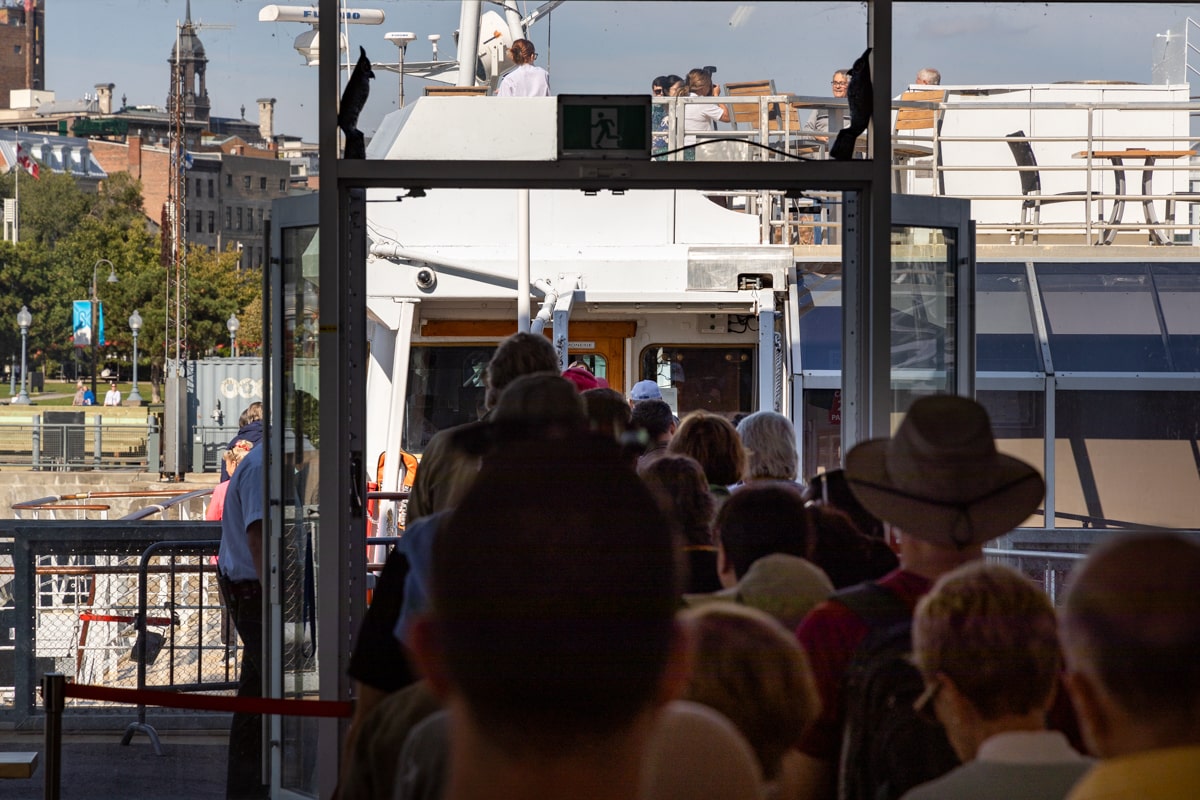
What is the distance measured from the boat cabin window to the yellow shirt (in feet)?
33.6

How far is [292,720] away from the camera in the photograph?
4.96 m

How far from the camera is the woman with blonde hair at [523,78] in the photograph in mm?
4383

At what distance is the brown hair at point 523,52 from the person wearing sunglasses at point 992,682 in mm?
2755

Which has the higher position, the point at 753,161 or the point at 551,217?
the point at 551,217

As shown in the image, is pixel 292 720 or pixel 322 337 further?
pixel 292 720

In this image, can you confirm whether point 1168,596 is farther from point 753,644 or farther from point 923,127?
point 923,127

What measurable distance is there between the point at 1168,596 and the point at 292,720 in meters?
3.76

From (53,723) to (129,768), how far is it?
Answer: 2677 millimetres

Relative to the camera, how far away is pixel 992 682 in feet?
7.10

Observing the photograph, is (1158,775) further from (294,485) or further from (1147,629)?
(294,485)

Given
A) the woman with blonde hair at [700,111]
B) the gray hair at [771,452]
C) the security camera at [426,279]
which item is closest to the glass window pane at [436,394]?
the security camera at [426,279]

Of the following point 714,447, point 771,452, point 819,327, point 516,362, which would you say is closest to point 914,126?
point 771,452

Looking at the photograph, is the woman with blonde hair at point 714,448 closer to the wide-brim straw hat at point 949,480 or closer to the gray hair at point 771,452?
the gray hair at point 771,452

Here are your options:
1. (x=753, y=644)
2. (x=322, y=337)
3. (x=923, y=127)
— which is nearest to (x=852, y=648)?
(x=753, y=644)
